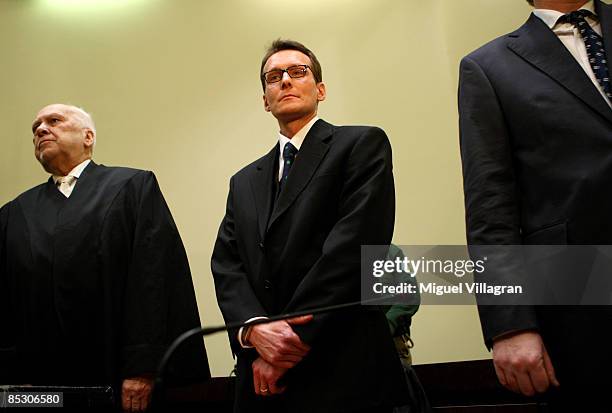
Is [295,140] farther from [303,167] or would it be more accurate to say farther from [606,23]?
[606,23]

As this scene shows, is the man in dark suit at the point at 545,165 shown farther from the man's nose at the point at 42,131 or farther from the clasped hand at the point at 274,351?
the man's nose at the point at 42,131

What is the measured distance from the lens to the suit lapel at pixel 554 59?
1.72 metres

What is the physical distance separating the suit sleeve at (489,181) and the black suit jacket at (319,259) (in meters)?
0.41

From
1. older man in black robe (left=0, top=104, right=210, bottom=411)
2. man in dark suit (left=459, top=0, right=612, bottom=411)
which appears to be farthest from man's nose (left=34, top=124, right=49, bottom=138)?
man in dark suit (left=459, top=0, right=612, bottom=411)

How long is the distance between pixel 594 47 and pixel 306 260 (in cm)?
93

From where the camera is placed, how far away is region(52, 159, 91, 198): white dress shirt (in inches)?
120

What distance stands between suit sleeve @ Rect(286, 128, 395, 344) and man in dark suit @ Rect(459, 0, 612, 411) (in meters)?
0.39

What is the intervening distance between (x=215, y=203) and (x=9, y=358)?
1.67 metres

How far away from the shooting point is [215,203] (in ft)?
14.0

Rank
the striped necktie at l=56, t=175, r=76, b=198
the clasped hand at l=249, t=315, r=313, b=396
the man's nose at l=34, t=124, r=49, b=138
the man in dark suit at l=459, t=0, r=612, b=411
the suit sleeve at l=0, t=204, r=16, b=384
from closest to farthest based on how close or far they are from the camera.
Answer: the man in dark suit at l=459, t=0, r=612, b=411
the clasped hand at l=249, t=315, r=313, b=396
the suit sleeve at l=0, t=204, r=16, b=384
the striped necktie at l=56, t=175, r=76, b=198
the man's nose at l=34, t=124, r=49, b=138

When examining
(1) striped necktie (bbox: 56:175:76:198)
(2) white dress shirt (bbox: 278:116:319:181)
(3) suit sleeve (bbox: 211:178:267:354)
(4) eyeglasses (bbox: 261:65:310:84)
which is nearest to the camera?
(3) suit sleeve (bbox: 211:178:267:354)

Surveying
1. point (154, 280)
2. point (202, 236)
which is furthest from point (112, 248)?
point (202, 236)

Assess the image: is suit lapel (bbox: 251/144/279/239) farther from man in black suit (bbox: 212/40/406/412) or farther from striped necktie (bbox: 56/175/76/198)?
striped necktie (bbox: 56/175/76/198)

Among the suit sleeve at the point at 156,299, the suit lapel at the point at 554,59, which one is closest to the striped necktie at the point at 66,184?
the suit sleeve at the point at 156,299
